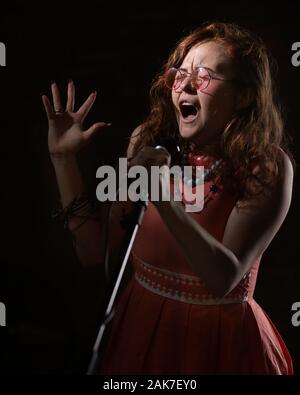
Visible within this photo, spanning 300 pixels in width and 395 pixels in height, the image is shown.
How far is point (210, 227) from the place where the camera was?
1005 mm

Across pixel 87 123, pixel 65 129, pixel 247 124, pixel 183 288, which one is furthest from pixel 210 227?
pixel 87 123

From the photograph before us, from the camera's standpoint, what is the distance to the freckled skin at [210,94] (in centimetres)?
104

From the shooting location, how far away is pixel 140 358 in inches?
39.0

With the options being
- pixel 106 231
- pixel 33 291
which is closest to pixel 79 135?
pixel 106 231

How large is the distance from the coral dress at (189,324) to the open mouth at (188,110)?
14cm

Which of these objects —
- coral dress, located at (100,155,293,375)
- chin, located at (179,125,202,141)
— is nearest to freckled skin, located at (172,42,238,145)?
chin, located at (179,125,202,141)

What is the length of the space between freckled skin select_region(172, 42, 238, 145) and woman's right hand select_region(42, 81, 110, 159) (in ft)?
0.57

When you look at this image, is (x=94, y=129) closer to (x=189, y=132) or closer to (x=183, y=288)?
(x=189, y=132)

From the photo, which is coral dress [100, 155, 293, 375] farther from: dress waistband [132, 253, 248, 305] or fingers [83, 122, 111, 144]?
fingers [83, 122, 111, 144]

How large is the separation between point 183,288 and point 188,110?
0.36 metres

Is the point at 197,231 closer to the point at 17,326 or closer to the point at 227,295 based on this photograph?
the point at 227,295

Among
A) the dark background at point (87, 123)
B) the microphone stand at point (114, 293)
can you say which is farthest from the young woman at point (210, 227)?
the dark background at point (87, 123)

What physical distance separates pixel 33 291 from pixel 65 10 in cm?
78

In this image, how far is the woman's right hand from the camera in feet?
3.34
